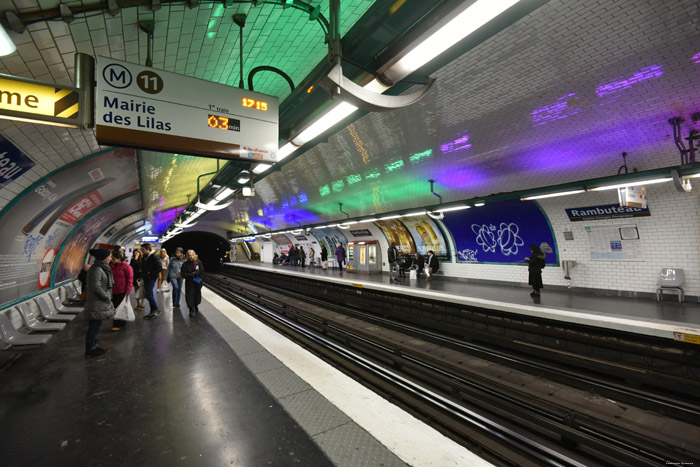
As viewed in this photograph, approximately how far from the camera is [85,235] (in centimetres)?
1058

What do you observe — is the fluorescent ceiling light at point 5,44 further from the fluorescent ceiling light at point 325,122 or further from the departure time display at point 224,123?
the fluorescent ceiling light at point 325,122

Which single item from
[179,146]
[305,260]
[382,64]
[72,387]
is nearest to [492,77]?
[382,64]

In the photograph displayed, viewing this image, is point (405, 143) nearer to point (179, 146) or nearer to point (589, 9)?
point (589, 9)

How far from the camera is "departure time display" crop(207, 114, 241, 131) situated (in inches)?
127

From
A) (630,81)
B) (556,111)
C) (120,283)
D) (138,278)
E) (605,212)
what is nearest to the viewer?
(630,81)

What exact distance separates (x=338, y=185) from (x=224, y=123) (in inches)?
326

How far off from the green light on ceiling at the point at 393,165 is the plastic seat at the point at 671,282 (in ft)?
23.2

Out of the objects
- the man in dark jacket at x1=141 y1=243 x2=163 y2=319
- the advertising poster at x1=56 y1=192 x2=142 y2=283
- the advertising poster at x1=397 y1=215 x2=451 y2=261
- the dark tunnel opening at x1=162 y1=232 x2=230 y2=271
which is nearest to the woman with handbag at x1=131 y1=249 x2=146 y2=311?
the man in dark jacket at x1=141 y1=243 x2=163 y2=319

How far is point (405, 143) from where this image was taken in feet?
25.0

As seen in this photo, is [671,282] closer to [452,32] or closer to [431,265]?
[431,265]

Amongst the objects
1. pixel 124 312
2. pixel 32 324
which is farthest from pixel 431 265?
pixel 32 324

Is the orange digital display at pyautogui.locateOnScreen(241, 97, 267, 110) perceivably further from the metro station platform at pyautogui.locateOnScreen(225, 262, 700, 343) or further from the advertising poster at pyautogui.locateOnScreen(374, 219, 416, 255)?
the advertising poster at pyautogui.locateOnScreen(374, 219, 416, 255)

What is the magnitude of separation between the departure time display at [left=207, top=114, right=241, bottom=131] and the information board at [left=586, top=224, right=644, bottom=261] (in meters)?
9.94

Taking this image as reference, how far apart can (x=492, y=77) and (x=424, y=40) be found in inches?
142
